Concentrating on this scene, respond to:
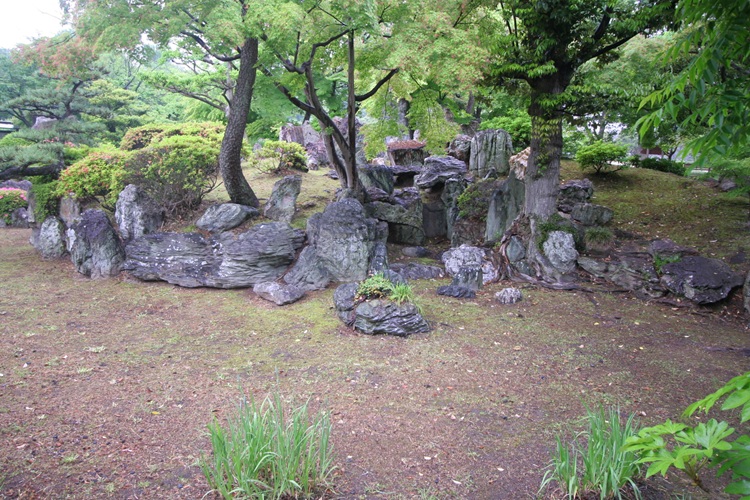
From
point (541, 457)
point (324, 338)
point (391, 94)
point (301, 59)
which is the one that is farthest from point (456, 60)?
point (541, 457)

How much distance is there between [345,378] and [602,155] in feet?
28.1

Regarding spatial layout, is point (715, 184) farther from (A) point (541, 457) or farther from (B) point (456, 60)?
(A) point (541, 457)

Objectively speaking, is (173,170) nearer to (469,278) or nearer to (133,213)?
(133,213)

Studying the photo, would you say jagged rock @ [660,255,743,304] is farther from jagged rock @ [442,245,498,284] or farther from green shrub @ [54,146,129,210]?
green shrub @ [54,146,129,210]

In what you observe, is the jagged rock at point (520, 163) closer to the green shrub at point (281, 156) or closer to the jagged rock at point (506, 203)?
the jagged rock at point (506, 203)

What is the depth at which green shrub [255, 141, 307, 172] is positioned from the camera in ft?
37.9

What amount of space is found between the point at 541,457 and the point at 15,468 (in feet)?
11.2

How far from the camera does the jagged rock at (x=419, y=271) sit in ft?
25.9

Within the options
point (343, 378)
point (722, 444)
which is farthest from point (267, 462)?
point (722, 444)

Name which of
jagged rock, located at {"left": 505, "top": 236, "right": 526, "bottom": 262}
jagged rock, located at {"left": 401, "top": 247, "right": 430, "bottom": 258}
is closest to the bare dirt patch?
jagged rock, located at {"left": 505, "top": 236, "right": 526, "bottom": 262}

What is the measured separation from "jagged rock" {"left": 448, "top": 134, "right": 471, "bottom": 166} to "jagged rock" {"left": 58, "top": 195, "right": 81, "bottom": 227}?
26.6 feet

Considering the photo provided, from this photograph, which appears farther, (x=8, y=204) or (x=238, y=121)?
(x=8, y=204)

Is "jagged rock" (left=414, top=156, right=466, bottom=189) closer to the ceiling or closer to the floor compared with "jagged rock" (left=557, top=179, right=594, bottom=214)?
closer to the ceiling

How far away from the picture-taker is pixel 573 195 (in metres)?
9.48
